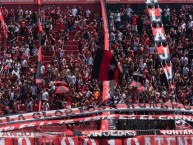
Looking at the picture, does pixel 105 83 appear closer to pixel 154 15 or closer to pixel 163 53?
pixel 163 53

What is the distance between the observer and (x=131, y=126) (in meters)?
28.9

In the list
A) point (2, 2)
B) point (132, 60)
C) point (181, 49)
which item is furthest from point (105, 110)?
point (2, 2)

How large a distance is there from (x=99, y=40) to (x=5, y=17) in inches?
236

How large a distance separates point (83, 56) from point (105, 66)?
39.3ft

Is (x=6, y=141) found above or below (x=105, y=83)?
below

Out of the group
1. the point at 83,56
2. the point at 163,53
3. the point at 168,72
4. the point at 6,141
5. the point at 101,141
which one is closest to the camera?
the point at 6,141

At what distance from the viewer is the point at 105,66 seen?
26.1 metres

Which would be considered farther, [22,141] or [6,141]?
[22,141]

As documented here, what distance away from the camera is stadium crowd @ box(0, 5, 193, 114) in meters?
34.8

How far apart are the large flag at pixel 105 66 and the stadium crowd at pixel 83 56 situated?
7048 mm

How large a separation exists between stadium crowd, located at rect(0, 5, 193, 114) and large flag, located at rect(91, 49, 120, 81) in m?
7.05

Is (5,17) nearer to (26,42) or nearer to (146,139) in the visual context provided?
(26,42)

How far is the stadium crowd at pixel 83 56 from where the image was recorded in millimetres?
34844

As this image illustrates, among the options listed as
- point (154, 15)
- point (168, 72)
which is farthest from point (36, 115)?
point (154, 15)
